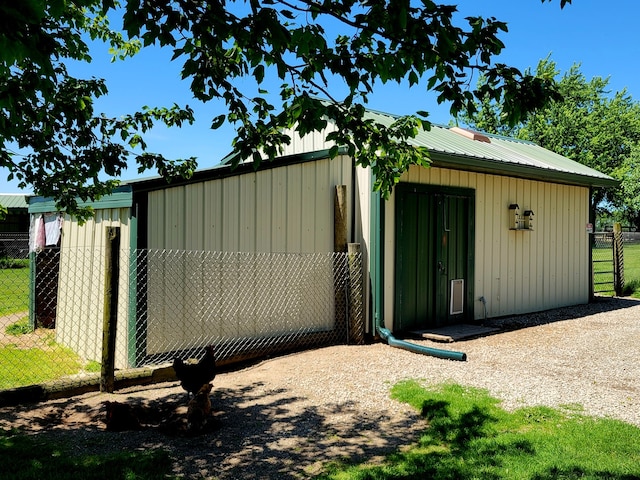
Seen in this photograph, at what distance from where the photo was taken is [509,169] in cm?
838

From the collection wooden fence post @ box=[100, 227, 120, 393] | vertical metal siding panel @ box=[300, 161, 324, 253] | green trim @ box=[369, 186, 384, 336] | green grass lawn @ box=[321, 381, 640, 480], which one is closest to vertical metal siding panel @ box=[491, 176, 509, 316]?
green trim @ box=[369, 186, 384, 336]

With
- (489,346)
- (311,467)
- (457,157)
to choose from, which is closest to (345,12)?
(311,467)

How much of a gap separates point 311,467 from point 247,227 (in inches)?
143

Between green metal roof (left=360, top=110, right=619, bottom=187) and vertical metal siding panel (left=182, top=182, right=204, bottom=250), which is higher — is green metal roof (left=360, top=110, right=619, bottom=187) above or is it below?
above

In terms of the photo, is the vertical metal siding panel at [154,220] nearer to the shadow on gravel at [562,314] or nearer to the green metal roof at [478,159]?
the green metal roof at [478,159]

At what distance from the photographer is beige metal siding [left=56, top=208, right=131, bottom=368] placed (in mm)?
5598

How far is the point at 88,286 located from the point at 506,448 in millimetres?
5408

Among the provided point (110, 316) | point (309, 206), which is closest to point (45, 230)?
point (110, 316)

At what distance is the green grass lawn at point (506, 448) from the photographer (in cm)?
304

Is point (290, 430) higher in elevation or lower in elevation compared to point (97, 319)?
lower

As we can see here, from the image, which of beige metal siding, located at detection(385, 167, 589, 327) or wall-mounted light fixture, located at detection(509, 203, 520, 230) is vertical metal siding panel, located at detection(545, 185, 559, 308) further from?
wall-mounted light fixture, located at detection(509, 203, 520, 230)

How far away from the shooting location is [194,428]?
3779 millimetres

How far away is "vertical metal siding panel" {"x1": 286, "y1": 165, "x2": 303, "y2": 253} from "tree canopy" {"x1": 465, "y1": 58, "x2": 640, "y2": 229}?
1155 inches

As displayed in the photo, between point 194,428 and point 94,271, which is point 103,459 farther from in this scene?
point 94,271
